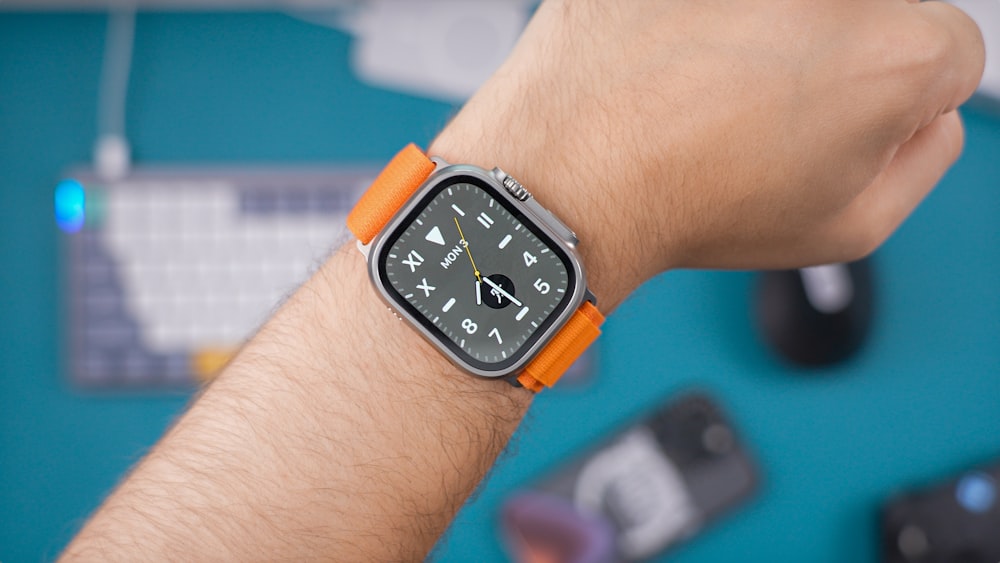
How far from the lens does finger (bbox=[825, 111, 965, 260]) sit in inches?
27.4

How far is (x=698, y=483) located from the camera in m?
1.20

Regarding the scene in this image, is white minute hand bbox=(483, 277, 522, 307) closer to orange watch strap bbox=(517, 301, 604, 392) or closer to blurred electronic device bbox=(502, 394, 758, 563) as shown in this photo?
orange watch strap bbox=(517, 301, 604, 392)

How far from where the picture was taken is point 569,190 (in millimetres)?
648

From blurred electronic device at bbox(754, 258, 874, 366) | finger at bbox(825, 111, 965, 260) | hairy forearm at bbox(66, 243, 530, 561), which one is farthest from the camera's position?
blurred electronic device at bbox(754, 258, 874, 366)

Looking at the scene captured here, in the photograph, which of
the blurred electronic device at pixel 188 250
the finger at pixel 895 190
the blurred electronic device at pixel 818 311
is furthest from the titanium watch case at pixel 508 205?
the blurred electronic device at pixel 818 311

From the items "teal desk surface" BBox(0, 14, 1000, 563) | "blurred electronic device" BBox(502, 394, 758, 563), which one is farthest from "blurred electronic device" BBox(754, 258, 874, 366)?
"blurred electronic device" BBox(502, 394, 758, 563)

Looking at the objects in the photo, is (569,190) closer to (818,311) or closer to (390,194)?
(390,194)

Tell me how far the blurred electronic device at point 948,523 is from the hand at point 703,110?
73cm

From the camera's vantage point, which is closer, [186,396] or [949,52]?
[949,52]

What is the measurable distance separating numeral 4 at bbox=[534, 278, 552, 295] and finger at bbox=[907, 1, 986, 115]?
14.3 inches

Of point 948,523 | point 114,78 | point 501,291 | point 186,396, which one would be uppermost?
point 114,78

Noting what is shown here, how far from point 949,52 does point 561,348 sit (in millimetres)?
412

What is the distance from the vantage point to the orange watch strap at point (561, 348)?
643mm

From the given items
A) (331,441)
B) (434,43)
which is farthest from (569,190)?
(434,43)
